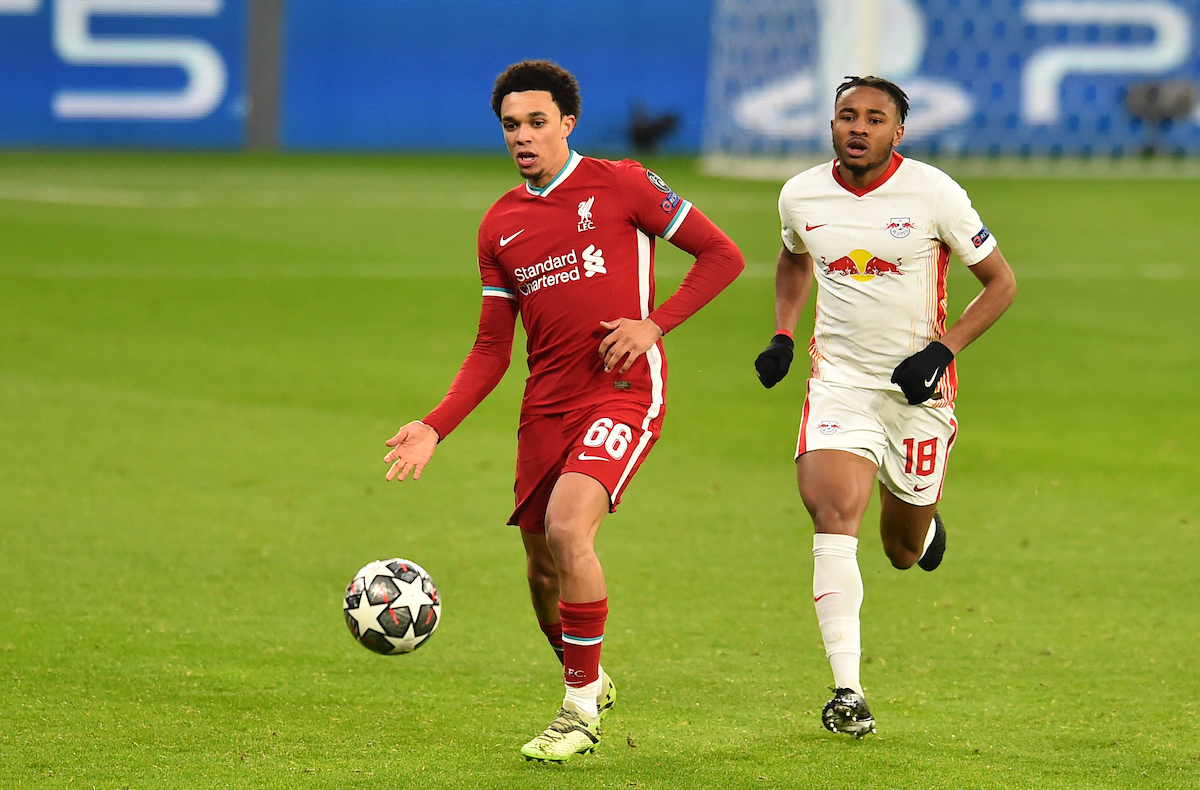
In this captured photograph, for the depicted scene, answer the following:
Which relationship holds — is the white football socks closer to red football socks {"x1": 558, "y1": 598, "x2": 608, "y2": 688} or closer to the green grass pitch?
the green grass pitch

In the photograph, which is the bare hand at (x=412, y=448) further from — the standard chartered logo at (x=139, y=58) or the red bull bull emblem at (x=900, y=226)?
the standard chartered logo at (x=139, y=58)

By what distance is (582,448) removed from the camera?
5074mm

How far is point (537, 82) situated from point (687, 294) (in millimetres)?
816

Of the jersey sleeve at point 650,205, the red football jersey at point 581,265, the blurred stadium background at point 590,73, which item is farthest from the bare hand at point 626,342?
the blurred stadium background at point 590,73

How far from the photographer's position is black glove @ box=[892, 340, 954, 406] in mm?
5301

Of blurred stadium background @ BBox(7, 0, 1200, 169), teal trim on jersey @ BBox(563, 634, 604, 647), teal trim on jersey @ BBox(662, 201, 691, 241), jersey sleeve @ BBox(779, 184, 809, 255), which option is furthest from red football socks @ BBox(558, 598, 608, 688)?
blurred stadium background @ BBox(7, 0, 1200, 169)

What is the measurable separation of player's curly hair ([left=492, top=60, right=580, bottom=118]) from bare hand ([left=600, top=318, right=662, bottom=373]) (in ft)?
2.50

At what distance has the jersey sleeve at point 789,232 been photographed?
18.7 ft

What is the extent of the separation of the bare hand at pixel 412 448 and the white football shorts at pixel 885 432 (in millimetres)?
1274

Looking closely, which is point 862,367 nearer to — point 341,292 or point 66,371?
point 66,371

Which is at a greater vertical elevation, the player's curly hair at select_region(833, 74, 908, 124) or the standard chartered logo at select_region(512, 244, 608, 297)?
the player's curly hair at select_region(833, 74, 908, 124)

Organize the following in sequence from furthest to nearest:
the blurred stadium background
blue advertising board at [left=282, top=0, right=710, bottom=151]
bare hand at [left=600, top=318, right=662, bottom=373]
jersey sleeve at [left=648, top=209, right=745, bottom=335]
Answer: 1. blue advertising board at [left=282, top=0, right=710, bottom=151]
2. the blurred stadium background
3. jersey sleeve at [left=648, top=209, right=745, bottom=335]
4. bare hand at [left=600, top=318, right=662, bottom=373]

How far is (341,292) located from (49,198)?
9.93 metres

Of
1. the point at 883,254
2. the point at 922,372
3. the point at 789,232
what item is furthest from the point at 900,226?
the point at 922,372
